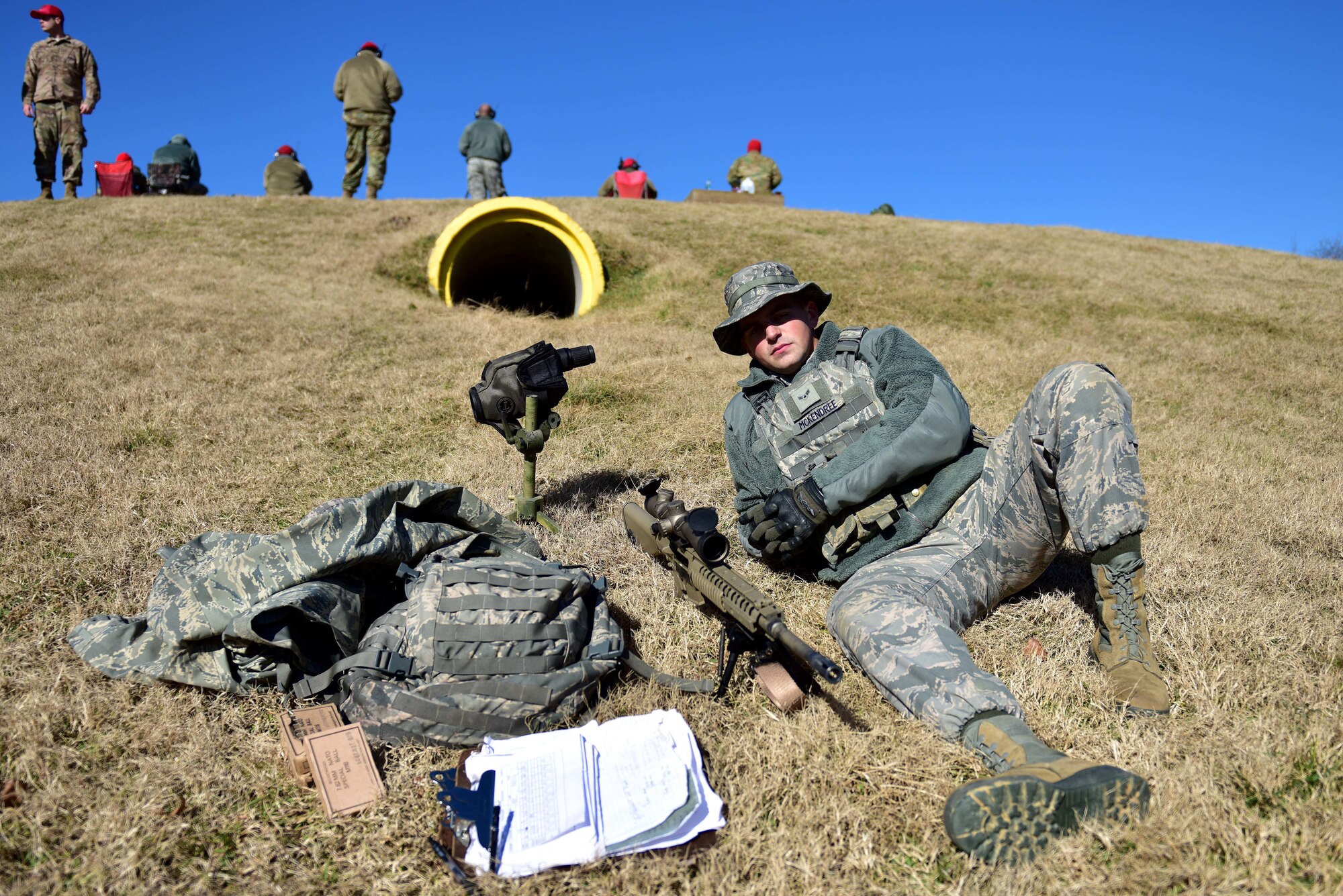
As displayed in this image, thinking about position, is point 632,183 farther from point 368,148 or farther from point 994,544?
point 994,544

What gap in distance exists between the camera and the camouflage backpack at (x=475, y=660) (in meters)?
2.61

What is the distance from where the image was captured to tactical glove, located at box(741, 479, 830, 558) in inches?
130

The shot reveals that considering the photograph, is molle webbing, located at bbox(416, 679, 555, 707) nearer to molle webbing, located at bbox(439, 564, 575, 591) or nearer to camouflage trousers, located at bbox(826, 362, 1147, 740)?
molle webbing, located at bbox(439, 564, 575, 591)

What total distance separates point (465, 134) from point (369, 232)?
12.1ft

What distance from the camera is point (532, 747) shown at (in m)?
2.44

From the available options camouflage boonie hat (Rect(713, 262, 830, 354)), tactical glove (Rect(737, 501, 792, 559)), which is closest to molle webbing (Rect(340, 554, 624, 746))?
tactical glove (Rect(737, 501, 792, 559))

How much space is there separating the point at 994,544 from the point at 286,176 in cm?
2058

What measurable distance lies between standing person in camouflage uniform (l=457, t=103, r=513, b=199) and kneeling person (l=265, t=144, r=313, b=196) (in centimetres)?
660

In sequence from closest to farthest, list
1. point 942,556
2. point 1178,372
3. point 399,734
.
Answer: point 399,734 → point 942,556 → point 1178,372

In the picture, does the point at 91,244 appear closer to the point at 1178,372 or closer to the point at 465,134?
the point at 465,134

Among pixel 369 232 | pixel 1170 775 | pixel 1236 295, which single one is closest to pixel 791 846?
pixel 1170 775

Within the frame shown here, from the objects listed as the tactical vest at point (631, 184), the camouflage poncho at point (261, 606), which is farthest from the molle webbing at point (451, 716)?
the tactical vest at point (631, 184)

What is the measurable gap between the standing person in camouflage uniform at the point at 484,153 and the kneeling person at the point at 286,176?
6597mm

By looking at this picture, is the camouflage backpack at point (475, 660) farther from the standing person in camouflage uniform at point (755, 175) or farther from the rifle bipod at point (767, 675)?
the standing person in camouflage uniform at point (755, 175)
